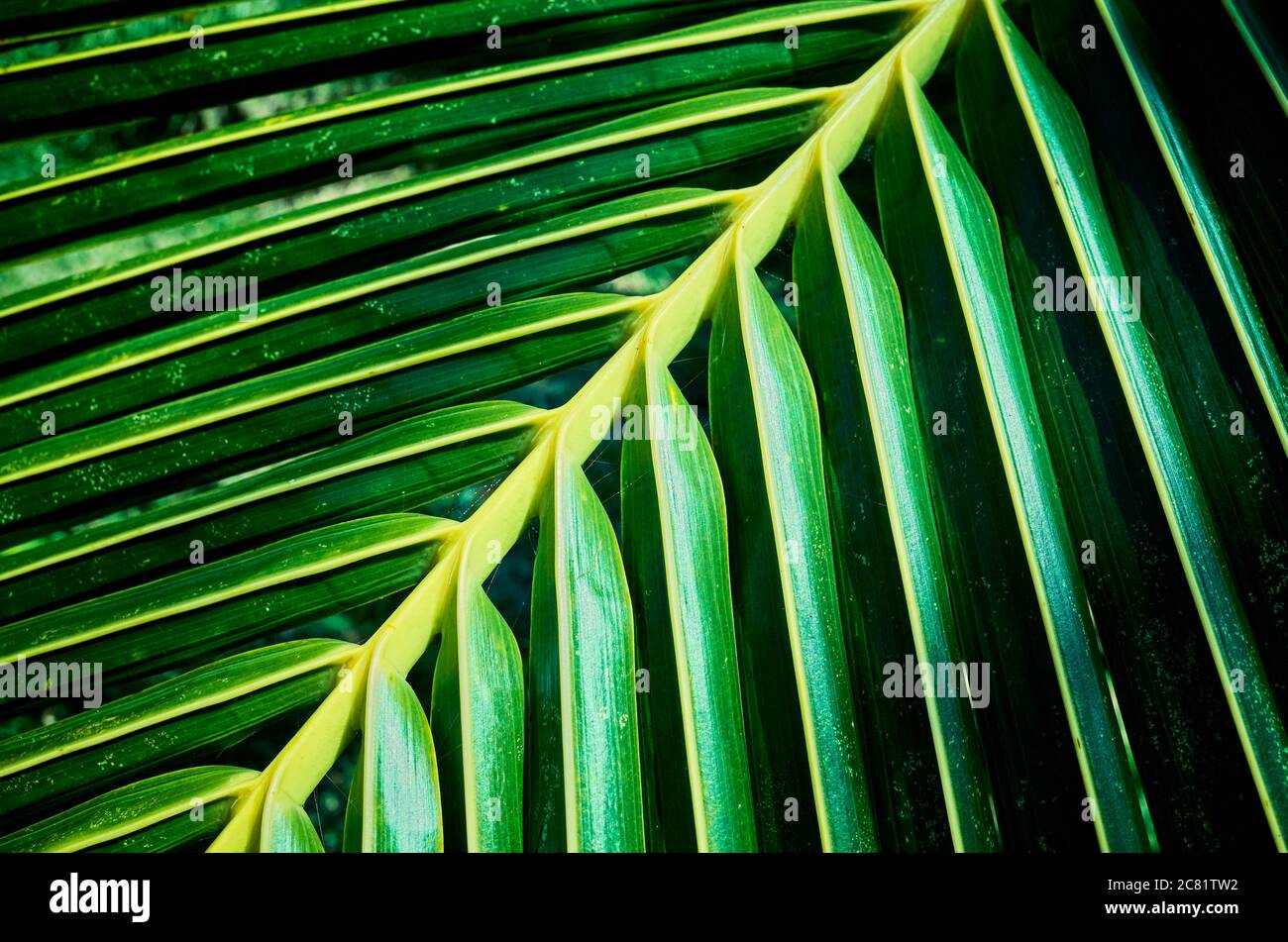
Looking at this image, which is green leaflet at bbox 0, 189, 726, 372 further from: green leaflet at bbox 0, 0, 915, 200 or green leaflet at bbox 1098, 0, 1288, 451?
green leaflet at bbox 1098, 0, 1288, 451

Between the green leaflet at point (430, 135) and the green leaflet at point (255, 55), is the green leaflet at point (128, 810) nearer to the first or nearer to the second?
the green leaflet at point (430, 135)

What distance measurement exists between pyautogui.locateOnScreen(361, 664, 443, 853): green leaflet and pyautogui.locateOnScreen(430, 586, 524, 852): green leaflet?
2cm

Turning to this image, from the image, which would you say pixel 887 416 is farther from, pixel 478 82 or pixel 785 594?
pixel 478 82

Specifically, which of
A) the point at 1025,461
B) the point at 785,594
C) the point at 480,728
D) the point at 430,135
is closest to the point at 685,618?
the point at 785,594

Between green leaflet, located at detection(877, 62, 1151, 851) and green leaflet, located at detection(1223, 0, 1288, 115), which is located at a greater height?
green leaflet, located at detection(1223, 0, 1288, 115)

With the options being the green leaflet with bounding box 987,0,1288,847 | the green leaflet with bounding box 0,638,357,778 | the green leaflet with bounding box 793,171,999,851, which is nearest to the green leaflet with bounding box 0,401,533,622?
the green leaflet with bounding box 0,638,357,778

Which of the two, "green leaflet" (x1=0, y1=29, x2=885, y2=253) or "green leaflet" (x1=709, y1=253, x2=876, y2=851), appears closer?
"green leaflet" (x1=709, y1=253, x2=876, y2=851)

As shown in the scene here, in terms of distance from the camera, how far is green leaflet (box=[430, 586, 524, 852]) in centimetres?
76

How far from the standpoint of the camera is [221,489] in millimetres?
828

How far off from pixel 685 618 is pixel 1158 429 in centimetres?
46

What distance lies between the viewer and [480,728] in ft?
2.58
